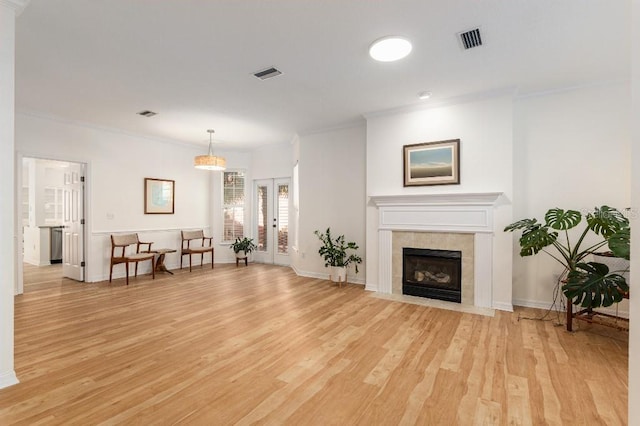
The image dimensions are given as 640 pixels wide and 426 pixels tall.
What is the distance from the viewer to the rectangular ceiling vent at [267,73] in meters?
3.38

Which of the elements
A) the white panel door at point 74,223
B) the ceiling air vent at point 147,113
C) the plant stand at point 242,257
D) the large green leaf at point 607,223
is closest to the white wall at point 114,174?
the white panel door at point 74,223

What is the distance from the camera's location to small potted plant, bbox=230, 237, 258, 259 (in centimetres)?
723

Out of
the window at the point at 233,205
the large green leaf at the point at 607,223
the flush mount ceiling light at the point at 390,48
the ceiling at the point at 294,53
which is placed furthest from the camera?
the window at the point at 233,205

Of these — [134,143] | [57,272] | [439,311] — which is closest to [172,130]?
[134,143]

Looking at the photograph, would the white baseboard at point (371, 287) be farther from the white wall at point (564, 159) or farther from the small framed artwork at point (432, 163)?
the white wall at point (564, 159)

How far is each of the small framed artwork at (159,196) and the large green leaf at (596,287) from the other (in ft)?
22.7

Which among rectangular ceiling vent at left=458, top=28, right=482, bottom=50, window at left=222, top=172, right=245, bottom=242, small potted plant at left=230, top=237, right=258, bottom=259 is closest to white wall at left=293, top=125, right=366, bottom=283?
small potted plant at left=230, top=237, right=258, bottom=259

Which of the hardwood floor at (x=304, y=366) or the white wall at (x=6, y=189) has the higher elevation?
the white wall at (x=6, y=189)

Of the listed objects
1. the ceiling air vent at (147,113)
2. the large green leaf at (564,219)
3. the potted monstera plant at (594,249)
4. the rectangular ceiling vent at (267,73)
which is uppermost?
the rectangular ceiling vent at (267,73)

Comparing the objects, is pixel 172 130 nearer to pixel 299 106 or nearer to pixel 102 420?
pixel 299 106

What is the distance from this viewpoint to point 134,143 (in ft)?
20.1

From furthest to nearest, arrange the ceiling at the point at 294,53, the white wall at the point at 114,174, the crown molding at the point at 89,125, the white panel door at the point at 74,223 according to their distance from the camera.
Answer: the white panel door at the point at 74,223 → the white wall at the point at 114,174 → the crown molding at the point at 89,125 → the ceiling at the point at 294,53

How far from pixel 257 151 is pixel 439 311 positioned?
5.56 metres

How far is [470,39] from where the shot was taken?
2.77 m
